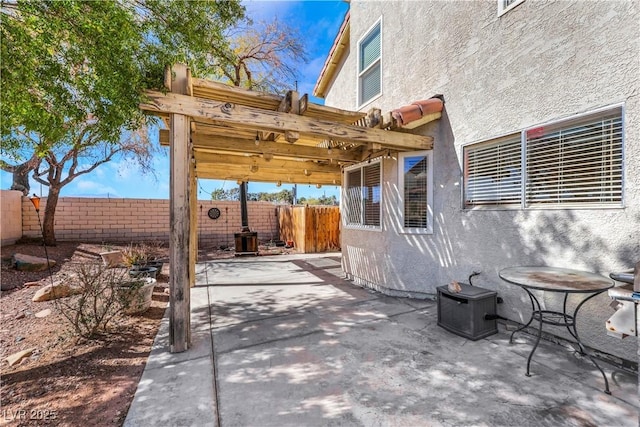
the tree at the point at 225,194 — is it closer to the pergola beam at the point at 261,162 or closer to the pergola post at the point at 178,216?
the pergola beam at the point at 261,162

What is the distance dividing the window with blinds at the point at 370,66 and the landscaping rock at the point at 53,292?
23.1ft

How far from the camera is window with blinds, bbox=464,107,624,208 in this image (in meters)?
2.99

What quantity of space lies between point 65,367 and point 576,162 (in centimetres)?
600

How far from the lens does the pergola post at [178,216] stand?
3.26 m

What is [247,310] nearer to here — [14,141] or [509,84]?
[14,141]

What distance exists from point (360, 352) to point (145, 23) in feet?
15.2

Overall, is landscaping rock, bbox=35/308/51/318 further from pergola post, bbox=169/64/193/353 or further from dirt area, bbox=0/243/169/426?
pergola post, bbox=169/64/193/353

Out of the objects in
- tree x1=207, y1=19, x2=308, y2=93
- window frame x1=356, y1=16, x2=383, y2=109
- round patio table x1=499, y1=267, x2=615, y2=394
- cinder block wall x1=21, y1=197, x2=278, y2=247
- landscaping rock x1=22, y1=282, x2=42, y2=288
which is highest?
tree x1=207, y1=19, x2=308, y2=93

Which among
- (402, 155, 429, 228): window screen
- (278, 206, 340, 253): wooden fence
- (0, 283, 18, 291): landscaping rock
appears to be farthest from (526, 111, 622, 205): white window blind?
(0, 283, 18, 291): landscaping rock

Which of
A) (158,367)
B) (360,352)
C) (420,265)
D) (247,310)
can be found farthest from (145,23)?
(420,265)

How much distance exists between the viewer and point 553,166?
11.4ft

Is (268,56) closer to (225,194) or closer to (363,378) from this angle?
(363,378)

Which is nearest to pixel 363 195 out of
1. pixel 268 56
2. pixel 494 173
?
pixel 494 173

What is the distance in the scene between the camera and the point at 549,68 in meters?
3.40
